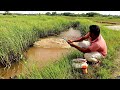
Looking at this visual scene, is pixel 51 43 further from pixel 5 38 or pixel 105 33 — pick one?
pixel 5 38

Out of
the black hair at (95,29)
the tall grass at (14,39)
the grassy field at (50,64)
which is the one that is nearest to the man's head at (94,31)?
the black hair at (95,29)

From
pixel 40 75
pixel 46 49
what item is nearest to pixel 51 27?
pixel 46 49

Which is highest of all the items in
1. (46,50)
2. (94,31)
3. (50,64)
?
(94,31)

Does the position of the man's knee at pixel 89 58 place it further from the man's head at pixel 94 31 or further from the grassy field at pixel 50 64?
the man's head at pixel 94 31

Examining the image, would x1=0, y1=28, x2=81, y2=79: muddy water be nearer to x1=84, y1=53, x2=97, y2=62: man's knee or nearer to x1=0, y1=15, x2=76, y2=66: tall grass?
x1=0, y1=15, x2=76, y2=66: tall grass

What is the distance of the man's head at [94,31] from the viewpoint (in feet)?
11.7

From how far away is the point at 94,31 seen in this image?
3662 mm

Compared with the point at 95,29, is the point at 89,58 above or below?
below

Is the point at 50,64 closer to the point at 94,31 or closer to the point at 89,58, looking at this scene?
the point at 89,58

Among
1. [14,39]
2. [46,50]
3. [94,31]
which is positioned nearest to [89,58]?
[94,31]

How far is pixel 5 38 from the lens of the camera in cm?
527

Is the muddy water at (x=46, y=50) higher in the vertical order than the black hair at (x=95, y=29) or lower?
lower

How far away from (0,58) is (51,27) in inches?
177
